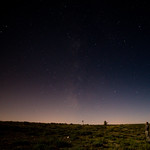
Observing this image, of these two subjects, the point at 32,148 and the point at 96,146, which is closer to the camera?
the point at 32,148

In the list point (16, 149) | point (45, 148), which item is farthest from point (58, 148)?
point (16, 149)

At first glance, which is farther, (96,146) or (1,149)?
(96,146)

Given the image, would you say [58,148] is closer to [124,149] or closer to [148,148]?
[124,149]

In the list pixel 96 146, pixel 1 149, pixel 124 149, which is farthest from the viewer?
pixel 96 146

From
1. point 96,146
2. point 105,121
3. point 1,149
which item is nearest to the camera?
point 1,149

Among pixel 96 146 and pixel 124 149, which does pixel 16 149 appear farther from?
pixel 124 149

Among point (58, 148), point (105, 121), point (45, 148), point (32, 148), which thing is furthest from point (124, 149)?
point (105, 121)

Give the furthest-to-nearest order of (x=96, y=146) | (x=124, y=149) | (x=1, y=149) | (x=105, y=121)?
(x=105, y=121) → (x=96, y=146) → (x=124, y=149) → (x=1, y=149)

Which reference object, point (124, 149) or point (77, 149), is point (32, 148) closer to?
point (77, 149)

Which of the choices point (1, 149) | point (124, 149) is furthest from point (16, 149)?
point (124, 149)

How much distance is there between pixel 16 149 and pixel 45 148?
182 cm

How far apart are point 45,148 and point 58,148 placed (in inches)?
51.1

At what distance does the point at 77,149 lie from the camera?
10.5 metres

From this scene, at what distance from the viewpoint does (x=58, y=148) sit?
11289 mm
